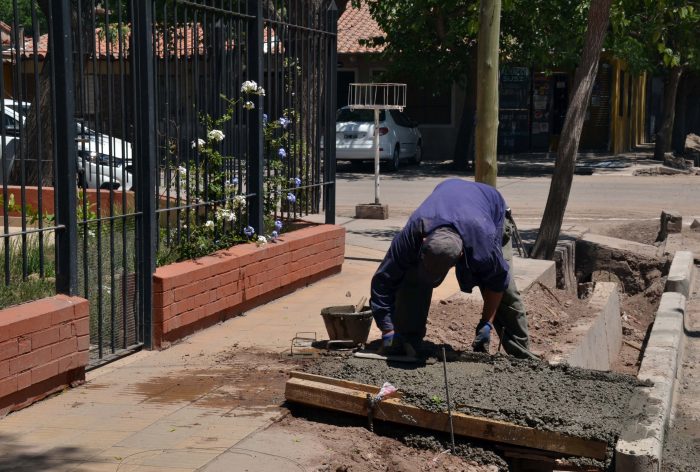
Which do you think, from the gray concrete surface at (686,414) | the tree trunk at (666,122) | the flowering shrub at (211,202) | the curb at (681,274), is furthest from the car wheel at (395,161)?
the flowering shrub at (211,202)

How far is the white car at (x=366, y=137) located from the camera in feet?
90.5

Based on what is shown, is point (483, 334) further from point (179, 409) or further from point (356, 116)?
point (356, 116)

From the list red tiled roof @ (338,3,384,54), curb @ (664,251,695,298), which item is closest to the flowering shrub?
curb @ (664,251,695,298)

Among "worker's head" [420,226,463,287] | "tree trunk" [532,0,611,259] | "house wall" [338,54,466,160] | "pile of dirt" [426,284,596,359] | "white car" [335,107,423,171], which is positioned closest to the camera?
"worker's head" [420,226,463,287]

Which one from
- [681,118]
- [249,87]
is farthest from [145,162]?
[681,118]

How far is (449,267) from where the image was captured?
6.44 meters

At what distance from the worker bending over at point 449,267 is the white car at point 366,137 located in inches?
776

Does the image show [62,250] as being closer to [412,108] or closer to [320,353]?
[320,353]

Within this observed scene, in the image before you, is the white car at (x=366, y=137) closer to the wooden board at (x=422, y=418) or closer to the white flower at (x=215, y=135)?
the white flower at (x=215, y=135)

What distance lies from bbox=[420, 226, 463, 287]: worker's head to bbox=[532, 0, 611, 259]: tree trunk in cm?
653

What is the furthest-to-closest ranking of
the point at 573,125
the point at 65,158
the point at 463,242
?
the point at 573,125 < the point at 65,158 < the point at 463,242

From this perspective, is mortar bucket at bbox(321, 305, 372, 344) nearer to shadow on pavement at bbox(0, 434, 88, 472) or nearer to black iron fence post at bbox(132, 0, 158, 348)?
black iron fence post at bbox(132, 0, 158, 348)

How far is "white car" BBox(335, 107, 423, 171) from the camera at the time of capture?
2758 cm

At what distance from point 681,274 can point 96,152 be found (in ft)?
24.1
